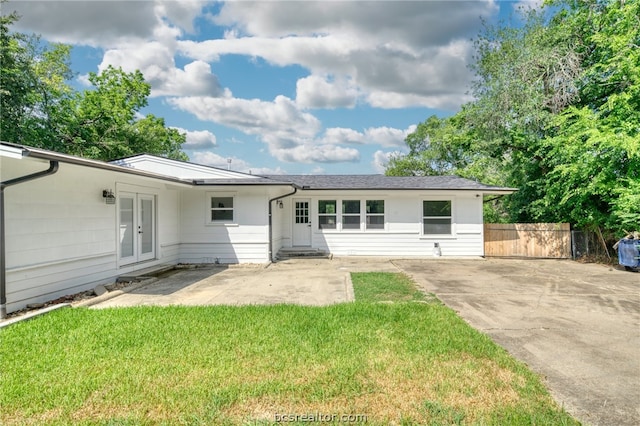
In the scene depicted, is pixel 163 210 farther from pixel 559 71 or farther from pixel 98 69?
pixel 98 69

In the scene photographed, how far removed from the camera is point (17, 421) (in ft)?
8.75

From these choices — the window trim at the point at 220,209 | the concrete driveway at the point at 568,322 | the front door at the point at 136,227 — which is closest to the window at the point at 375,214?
the concrete driveway at the point at 568,322

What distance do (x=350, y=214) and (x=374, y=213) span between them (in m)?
0.96

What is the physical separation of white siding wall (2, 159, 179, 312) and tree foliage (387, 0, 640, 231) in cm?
1355

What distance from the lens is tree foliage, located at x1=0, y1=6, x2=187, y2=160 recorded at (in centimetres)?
1396

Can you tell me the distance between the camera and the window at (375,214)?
13.8 meters

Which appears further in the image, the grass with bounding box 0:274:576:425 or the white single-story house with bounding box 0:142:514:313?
the white single-story house with bounding box 0:142:514:313

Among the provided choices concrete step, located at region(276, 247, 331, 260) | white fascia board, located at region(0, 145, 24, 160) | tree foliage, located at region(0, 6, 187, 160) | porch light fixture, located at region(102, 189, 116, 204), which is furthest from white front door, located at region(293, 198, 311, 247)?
tree foliage, located at region(0, 6, 187, 160)

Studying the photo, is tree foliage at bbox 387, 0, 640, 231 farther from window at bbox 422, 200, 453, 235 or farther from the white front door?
the white front door

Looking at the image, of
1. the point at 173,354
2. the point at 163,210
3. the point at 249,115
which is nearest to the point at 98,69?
the point at 249,115

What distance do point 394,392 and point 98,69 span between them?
88.2 feet

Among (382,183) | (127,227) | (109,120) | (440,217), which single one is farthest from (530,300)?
(109,120)

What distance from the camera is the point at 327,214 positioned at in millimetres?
13867

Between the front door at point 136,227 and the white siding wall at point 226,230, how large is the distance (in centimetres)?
166
